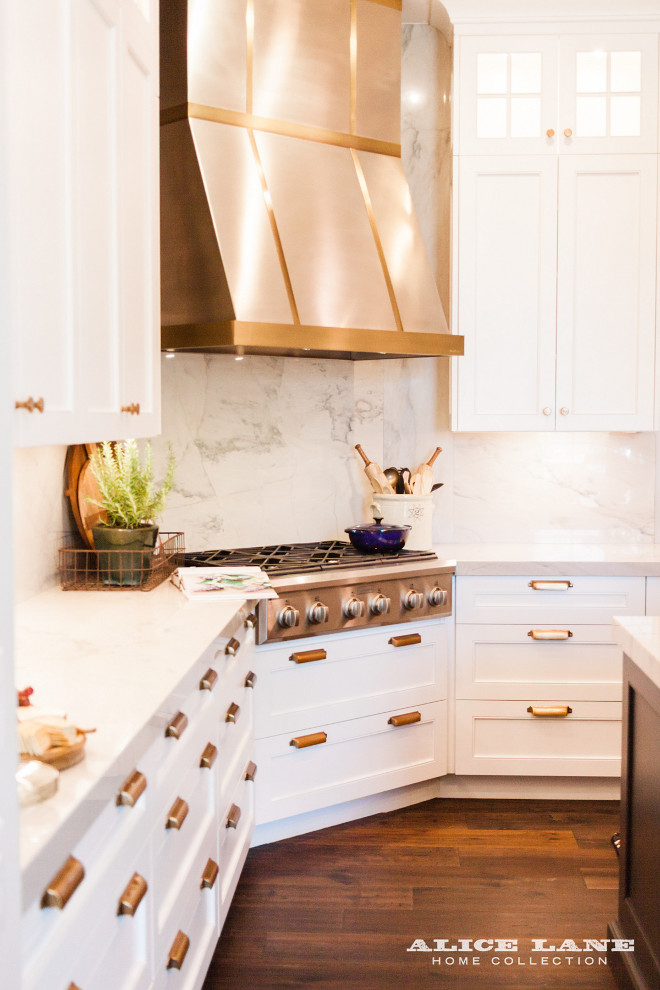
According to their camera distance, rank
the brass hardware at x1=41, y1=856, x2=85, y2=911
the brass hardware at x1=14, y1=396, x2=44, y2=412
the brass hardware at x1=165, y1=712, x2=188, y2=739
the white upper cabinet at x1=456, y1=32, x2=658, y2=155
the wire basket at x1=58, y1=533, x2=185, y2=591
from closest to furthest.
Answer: the brass hardware at x1=41, y1=856, x2=85, y2=911, the brass hardware at x1=14, y1=396, x2=44, y2=412, the brass hardware at x1=165, y1=712, x2=188, y2=739, the wire basket at x1=58, y1=533, x2=185, y2=591, the white upper cabinet at x1=456, y1=32, x2=658, y2=155

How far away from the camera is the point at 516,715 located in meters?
3.53

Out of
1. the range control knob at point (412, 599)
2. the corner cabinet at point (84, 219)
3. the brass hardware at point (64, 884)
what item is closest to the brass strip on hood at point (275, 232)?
the corner cabinet at point (84, 219)

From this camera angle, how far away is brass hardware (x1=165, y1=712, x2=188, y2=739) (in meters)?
1.74

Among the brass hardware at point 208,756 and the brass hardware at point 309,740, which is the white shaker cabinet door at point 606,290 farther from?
the brass hardware at point 208,756

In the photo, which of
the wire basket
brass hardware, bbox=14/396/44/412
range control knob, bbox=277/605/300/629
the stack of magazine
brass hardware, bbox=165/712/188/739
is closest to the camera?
brass hardware, bbox=14/396/44/412

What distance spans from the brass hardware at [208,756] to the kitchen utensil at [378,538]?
1.38m

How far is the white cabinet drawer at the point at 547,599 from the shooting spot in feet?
11.5

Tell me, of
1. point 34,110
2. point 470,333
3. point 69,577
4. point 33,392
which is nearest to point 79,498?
point 69,577

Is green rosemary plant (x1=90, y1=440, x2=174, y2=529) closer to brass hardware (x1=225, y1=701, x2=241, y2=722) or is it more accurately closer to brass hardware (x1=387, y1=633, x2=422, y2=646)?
brass hardware (x1=225, y1=701, x2=241, y2=722)

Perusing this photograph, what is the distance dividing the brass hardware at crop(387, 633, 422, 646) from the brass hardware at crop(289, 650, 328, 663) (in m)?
0.31

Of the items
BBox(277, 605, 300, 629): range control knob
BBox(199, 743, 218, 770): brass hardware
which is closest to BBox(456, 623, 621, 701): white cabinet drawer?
BBox(277, 605, 300, 629): range control knob

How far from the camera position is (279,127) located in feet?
10.8

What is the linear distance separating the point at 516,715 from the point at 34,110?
271 centimetres

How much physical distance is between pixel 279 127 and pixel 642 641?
2192mm
